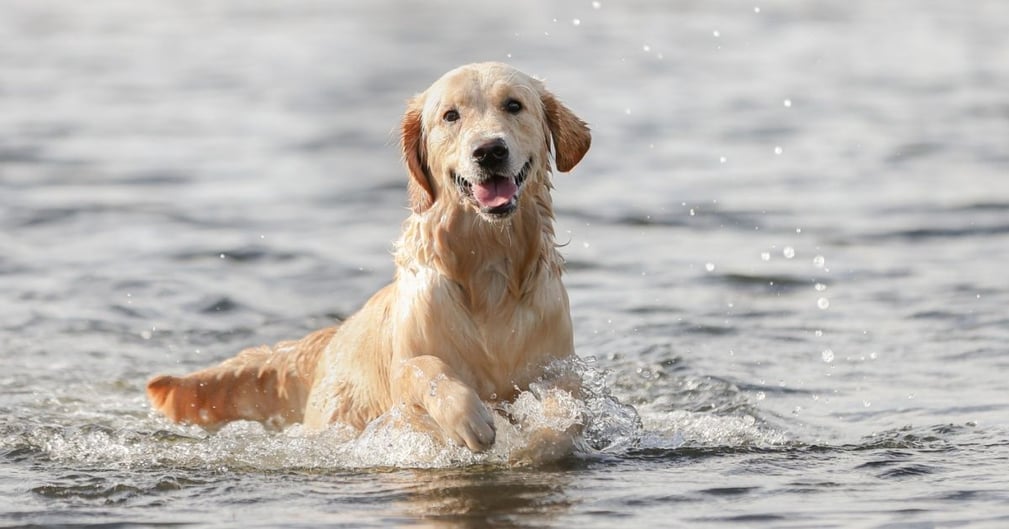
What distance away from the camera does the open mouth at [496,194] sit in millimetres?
6605

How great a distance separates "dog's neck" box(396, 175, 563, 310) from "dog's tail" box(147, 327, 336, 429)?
4.28 ft

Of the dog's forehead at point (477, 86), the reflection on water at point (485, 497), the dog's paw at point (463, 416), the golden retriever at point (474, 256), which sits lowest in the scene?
the reflection on water at point (485, 497)

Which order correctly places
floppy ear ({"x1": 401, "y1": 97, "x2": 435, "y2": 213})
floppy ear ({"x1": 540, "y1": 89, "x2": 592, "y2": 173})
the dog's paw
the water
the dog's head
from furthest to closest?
floppy ear ({"x1": 540, "y1": 89, "x2": 592, "y2": 173}) < floppy ear ({"x1": 401, "y1": 97, "x2": 435, "y2": 213}) < the dog's head < the water < the dog's paw

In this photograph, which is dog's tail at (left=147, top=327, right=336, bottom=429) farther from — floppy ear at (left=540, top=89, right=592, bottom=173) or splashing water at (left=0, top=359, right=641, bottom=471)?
floppy ear at (left=540, top=89, right=592, bottom=173)

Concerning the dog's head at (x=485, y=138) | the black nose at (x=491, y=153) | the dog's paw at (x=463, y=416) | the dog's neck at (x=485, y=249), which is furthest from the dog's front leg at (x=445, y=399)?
the black nose at (x=491, y=153)

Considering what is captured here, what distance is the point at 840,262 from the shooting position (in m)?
11.4

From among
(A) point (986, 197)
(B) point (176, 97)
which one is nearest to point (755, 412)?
(A) point (986, 197)

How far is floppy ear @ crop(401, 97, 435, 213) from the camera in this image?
23.3ft

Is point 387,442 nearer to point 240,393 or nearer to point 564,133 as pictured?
point 240,393

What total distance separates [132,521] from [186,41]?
20424mm

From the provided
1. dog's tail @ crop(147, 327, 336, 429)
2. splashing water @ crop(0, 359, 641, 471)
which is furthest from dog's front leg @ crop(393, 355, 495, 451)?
dog's tail @ crop(147, 327, 336, 429)

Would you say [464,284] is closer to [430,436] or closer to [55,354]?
[430,436]

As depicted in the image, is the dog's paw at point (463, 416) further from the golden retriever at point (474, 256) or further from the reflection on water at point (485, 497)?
the reflection on water at point (485, 497)

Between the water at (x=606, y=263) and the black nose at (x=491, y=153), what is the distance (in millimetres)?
1189
